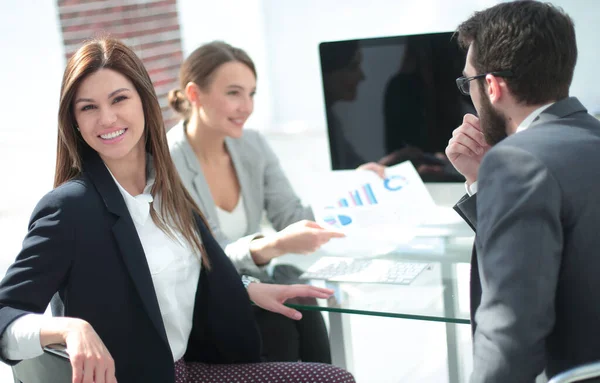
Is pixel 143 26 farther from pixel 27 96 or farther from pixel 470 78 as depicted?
pixel 470 78

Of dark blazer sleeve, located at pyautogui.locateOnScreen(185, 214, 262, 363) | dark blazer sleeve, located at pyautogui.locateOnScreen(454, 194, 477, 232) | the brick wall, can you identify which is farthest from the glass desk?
the brick wall

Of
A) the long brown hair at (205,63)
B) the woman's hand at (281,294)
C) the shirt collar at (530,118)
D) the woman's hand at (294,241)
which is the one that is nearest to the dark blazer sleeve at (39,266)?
the woman's hand at (281,294)

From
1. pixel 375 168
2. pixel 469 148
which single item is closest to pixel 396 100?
pixel 375 168

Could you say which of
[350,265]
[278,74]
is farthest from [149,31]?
[350,265]

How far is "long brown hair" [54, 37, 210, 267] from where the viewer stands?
175 cm

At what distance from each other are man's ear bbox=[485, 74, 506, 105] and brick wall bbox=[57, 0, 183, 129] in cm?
330

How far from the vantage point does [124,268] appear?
170 centimetres

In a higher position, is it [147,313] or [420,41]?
[420,41]

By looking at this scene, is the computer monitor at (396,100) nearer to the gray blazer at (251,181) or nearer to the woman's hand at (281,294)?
the gray blazer at (251,181)

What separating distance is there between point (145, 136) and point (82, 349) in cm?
66

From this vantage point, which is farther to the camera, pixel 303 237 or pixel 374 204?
pixel 374 204

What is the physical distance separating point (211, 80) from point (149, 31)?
2.41 meters

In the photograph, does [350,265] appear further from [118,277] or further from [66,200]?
[66,200]

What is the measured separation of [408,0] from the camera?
429 cm
